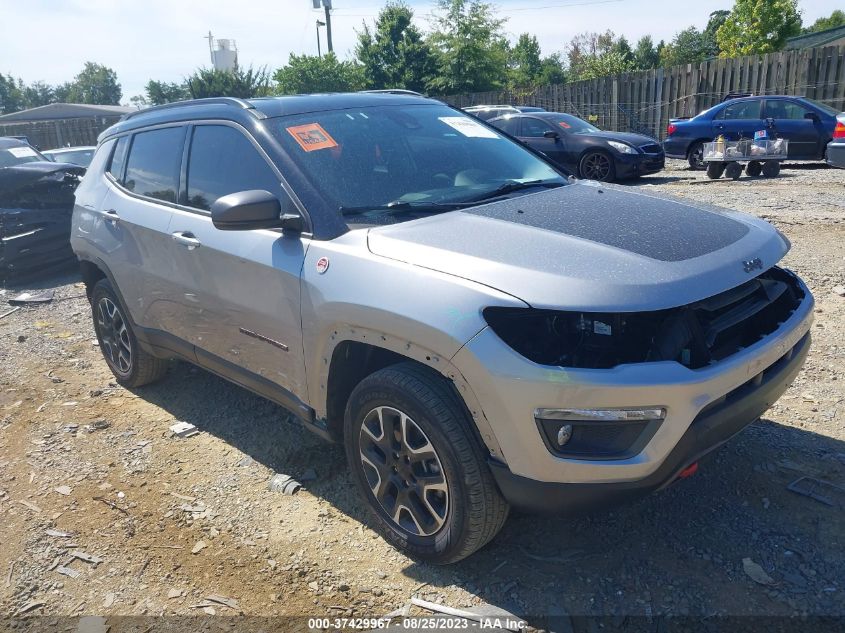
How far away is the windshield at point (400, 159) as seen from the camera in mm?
3195

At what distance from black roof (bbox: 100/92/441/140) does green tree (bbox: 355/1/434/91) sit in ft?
116

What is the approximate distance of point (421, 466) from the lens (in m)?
2.79

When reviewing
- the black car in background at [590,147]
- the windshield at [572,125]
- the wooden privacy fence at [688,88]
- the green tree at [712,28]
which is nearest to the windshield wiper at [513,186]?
the black car in background at [590,147]

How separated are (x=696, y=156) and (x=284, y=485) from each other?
13.7 metres

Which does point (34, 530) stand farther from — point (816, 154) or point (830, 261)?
point (816, 154)

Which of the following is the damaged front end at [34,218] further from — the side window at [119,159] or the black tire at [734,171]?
the black tire at [734,171]

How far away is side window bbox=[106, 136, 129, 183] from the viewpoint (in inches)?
185

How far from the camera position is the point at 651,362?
2.33 meters

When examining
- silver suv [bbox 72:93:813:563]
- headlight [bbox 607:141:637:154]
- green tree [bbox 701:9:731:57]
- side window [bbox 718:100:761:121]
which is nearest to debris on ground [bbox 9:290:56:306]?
silver suv [bbox 72:93:813:563]

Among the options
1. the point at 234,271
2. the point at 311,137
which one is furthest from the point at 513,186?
the point at 234,271

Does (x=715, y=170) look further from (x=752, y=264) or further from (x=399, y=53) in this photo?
(x=399, y=53)

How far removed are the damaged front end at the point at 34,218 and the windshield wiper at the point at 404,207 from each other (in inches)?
284

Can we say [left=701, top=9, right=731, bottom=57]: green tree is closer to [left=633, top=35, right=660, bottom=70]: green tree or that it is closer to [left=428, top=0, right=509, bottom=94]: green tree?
[left=633, top=35, right=660, bottom=70]: green tree

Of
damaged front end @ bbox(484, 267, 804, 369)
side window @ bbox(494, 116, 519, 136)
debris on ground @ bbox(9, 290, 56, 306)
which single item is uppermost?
side window @ bbox(494, 116, 519, 136)
